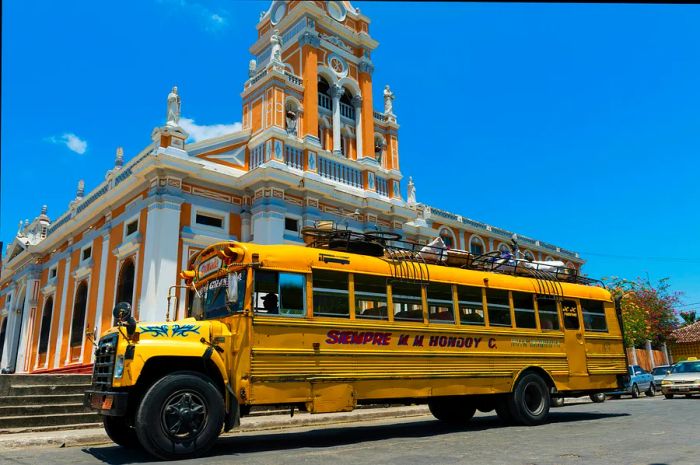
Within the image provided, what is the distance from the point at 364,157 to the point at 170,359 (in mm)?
18829

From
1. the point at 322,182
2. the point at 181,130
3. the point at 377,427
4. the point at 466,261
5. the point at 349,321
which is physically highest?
the point at 181,130

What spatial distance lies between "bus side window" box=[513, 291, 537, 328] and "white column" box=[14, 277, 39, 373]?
2727 centimetres

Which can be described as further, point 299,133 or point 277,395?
point 299,133

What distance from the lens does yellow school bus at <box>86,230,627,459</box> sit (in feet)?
24.0

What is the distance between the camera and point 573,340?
11.8 meters

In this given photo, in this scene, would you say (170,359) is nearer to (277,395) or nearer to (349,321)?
(277,395)

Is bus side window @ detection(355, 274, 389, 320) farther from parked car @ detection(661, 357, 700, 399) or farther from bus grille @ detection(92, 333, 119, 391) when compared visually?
parked car @ detection(661, 357, 700, 399)

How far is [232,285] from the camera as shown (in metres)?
7.92

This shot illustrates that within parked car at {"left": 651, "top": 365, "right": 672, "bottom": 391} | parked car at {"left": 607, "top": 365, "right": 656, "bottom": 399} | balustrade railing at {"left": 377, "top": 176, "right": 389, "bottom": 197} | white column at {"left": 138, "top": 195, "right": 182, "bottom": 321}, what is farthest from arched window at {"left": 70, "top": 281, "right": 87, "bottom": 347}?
parked car at {"left": 651, "top": 365, "right": 672, "bottom": 391}

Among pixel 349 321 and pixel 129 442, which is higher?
pixel 349 321

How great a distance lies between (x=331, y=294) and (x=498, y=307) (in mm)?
3806

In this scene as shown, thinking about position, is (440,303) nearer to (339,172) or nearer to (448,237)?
(339,172)

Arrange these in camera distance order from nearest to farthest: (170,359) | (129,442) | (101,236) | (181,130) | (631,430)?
1. (170,359)
2. (129,442)
3. (631,430)
4. (181,130)
5. (101,236)

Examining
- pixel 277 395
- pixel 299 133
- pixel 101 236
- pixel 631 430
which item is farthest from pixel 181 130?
pixel 631 430
